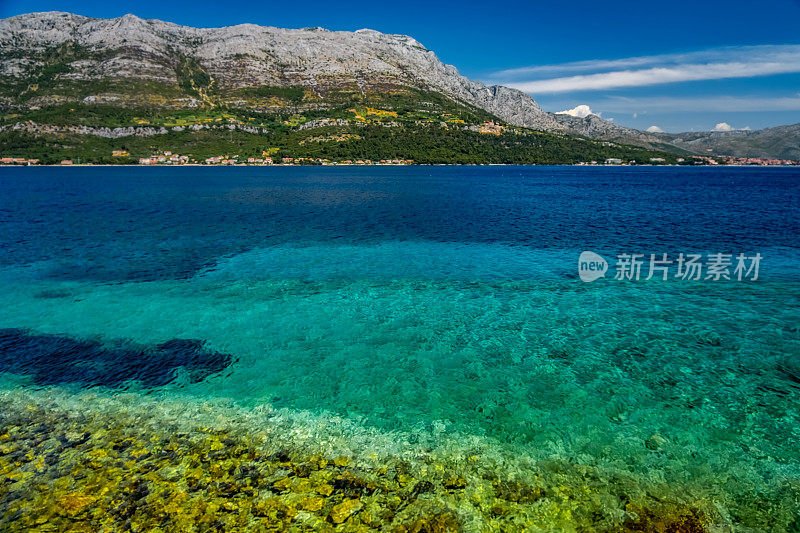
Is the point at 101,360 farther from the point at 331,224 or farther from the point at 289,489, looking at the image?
the point at 331,224

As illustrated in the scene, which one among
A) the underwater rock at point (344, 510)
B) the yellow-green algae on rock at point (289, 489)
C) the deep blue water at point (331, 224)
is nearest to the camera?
the yellow-green algae on rock at point (289, 489)

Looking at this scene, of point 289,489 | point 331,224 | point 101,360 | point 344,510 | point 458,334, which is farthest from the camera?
point 331,224

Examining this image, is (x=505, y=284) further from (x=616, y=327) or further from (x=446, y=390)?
(x=446, y=390)

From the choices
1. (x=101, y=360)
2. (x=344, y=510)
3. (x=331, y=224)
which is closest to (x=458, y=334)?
(x=344, y=510)

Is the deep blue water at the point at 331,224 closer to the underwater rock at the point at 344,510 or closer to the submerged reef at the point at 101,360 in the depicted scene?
the submerged reef at the point at 101,360

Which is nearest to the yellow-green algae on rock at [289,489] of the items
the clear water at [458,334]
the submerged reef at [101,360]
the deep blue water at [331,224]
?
the clear water at [458,334]

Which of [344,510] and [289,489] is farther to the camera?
[289,489]

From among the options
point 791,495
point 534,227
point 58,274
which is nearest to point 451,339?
point 791,495

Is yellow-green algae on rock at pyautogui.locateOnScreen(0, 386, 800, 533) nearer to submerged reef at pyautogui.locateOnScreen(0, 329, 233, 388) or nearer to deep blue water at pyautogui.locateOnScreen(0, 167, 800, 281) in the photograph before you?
submerged reef at pyautogui.locateOnScreen(0, 329, 233, 388)
